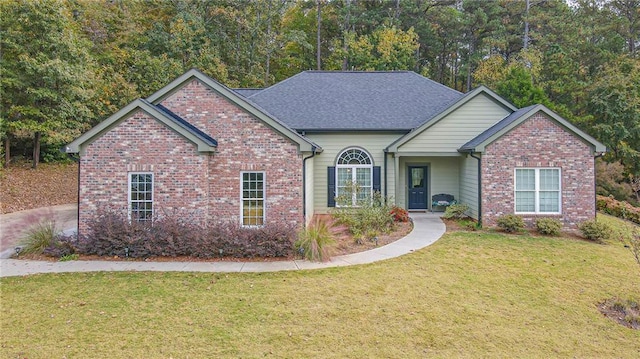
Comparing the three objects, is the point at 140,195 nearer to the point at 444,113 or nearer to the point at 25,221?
the point at 25,221

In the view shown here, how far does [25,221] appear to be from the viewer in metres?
13.6

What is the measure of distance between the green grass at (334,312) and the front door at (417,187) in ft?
24.1

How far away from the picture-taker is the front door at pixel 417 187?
16531mm

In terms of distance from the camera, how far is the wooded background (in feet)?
66.5

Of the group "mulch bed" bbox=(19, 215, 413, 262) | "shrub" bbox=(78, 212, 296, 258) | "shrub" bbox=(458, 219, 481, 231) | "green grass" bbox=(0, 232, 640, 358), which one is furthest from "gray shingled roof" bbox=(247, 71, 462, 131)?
"green grass" bbox=(0, 232, 640, 358)

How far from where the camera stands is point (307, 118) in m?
16.2

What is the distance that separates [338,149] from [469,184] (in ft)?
18.5

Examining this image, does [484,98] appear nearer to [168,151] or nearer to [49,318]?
[168,151]

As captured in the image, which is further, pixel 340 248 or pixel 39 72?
pixel 39 72

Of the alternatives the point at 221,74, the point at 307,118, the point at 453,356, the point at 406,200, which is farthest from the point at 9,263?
the point at 221,74

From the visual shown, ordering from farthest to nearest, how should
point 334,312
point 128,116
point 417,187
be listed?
point 417,187, point 128,116, point 334,312

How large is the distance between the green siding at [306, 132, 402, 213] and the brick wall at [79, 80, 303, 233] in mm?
4432

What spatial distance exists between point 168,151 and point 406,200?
10.5 meters

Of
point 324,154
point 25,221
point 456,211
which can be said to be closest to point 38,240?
point 25,221
